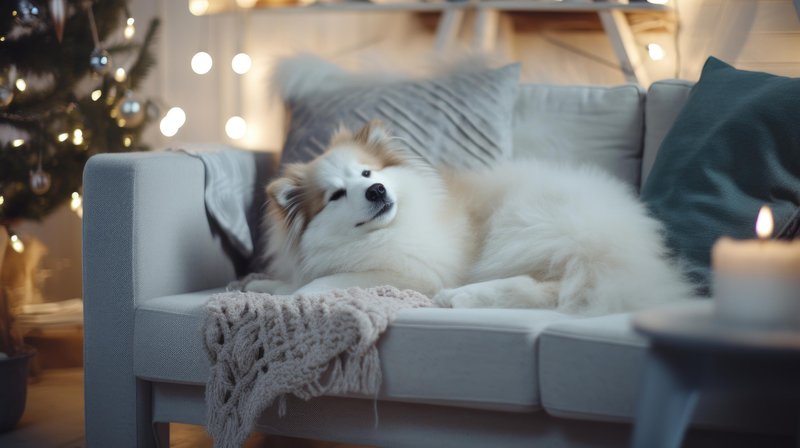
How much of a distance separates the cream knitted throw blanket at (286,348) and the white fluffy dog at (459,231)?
0.59ft

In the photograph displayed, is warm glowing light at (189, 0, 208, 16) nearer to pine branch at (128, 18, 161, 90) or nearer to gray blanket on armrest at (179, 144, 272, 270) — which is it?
pine branch at (128, 18, 161, 90)

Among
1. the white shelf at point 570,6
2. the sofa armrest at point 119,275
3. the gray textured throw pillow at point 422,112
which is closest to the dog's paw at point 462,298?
the gray textured throw pillow at point 422,112

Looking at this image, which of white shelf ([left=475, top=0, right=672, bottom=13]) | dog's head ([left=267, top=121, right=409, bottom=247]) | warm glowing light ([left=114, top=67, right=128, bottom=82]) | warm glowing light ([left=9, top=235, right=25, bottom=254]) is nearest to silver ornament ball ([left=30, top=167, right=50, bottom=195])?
warm glowing light ([left=9, top=235, right=25, bottom=254])

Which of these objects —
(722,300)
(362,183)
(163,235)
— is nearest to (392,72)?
(362,183)

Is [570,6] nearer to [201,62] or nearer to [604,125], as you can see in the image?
[604,125]

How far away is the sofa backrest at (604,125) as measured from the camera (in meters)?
2.23

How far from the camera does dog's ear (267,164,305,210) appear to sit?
1925mm

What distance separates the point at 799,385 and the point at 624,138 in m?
1.42

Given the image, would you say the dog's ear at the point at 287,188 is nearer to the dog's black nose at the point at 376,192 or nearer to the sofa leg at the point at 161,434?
the dog's black nose at the point at 376,192

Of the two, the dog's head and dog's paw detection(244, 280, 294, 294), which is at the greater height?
the dog's head

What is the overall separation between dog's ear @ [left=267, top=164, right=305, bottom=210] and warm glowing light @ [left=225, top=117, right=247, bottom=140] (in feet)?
4.33

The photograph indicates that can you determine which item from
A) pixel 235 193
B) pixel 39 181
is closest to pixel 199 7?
pixel 39 181

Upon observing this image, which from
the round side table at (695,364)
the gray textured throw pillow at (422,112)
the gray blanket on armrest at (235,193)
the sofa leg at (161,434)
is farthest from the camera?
the gray textured throw pillow at (422,112)

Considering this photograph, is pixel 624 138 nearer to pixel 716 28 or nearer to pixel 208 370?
pixel 716 28
